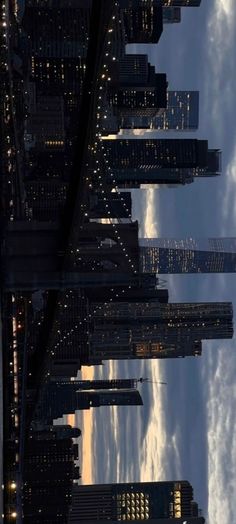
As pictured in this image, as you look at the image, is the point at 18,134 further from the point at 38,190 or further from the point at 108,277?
the point at 108,277

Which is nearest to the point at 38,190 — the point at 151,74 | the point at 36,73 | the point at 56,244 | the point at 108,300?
the point at 36,73

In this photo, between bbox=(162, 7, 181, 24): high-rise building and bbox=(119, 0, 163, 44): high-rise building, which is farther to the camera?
bbox=(162, 7, 181, 24): high-rise building

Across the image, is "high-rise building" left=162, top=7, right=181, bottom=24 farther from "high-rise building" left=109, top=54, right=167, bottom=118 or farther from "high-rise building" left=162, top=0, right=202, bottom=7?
"high-rise building" left=109, top=54, right=167, bottom=118

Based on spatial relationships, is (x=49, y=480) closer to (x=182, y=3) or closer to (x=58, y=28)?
(x=58, y=28)

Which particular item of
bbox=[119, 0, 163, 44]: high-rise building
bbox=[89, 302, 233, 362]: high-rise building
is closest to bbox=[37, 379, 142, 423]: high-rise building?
bbox=[89, 302, 233, 362]: high-rise building

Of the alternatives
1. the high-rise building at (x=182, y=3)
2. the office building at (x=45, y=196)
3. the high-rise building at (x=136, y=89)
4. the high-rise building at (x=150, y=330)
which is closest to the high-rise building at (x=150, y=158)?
the high-rise building at (x=136, y=89)

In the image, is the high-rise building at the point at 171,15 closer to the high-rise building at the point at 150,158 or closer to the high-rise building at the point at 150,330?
the high-rise building at the point at 150,158

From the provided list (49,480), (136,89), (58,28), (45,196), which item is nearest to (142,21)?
(136,89)
